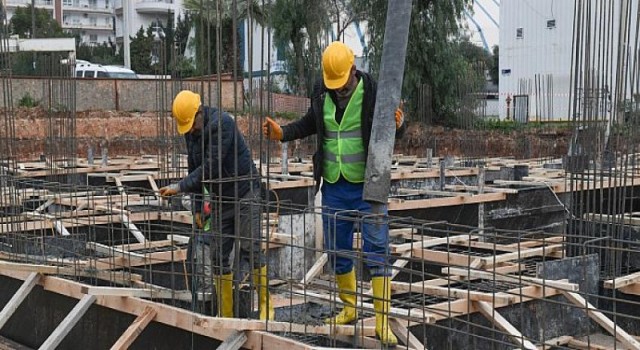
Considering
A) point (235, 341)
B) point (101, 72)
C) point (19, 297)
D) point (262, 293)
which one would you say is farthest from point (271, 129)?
point (101, 72)

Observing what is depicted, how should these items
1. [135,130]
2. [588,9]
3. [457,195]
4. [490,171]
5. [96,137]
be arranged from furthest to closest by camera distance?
[135,130] → [96,137] → [490,171] → [457,195] → [588,9]

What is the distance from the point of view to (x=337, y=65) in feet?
15.4

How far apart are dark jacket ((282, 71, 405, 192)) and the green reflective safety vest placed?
0.09ft

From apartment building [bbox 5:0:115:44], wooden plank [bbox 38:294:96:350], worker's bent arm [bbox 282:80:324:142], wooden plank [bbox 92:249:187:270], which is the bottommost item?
wooden plank [bbox 38:294:96:350]

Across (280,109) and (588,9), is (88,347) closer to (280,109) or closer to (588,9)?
(588,9)

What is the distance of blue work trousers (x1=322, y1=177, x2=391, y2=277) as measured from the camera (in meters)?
4.67

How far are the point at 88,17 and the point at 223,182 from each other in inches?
2301

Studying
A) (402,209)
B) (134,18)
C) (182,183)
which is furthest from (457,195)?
(134,18)

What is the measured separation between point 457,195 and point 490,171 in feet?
10.7

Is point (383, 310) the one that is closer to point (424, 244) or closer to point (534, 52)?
point (424, 244)

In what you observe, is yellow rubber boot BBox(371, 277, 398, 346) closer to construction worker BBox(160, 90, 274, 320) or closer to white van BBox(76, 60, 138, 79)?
construction worker BBox(160, 90, 274, 320)

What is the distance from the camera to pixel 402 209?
366 inches

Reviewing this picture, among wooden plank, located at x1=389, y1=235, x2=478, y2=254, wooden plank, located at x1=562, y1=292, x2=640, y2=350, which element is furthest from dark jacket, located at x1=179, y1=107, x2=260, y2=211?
wooden plank, located at x1=562, y1=292, x2=640, y2=350

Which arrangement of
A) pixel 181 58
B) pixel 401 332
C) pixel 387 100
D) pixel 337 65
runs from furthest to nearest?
1. pixel 181 58
2. pixel 401 332
3. pixel 337 65
4. pixel 387 100
